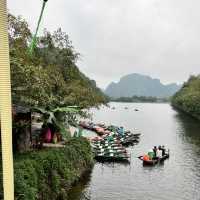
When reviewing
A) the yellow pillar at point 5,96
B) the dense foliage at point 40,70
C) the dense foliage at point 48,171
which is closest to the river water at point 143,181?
the dense foliage at point 48,171

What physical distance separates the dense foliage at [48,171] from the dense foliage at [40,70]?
341 centimetres

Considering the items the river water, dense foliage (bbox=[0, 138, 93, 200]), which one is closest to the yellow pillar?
dense foliage (bbox=[0, 138, 93, 200])

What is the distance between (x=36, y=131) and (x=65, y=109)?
562cm

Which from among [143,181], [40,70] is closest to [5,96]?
[40,70]

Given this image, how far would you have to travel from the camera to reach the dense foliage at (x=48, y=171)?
22.6 m

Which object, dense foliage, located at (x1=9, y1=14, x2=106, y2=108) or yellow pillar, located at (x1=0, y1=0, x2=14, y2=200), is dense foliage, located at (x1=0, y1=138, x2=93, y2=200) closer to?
dense foliage, located at (x1=9, y1=14, x2=106, y2=108)

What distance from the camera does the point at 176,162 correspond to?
161 feet

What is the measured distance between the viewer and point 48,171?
27.7 m

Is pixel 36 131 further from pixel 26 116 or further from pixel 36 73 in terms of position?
pixel 36 73

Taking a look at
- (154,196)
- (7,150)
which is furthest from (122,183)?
(7,150)

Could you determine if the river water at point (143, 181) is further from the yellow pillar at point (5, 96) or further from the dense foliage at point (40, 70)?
the yellow pillar at point (5, 96)

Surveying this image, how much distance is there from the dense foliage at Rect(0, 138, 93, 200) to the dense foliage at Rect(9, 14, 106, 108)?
134 inches

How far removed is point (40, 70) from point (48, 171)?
640 centimetres

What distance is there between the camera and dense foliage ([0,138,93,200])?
2256cm
